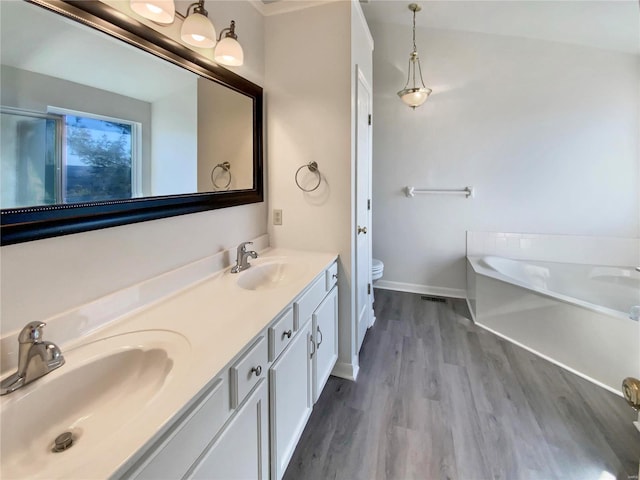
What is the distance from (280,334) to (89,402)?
605 millimetres

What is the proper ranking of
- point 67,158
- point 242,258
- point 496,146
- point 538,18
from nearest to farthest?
1. point 67,158
2. point 242,258
3. point 538,18
4. point 496,146

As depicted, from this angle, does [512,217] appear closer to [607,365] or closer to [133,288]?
[607,365]

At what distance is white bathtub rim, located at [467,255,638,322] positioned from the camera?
2.09 meters

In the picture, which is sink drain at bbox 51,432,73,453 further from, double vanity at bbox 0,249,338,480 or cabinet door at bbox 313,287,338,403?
cabinet door at bbox 313,287,338,403

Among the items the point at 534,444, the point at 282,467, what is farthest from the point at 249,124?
the point at 534,444

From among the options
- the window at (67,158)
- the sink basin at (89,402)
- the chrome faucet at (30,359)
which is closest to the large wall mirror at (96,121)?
the window at (67,158)

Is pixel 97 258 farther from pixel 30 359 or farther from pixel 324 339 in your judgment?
pixel 324 339

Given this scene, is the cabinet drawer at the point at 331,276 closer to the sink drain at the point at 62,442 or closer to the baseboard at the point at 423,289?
the sink drain at the point at 62,442

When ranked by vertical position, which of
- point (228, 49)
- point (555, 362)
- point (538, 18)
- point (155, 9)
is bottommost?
point (555, 362)

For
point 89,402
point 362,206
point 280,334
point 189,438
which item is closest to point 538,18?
point 362,206

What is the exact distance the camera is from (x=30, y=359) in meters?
0.77

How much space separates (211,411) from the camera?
82 cm

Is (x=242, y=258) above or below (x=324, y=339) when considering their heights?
above

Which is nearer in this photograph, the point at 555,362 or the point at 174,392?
the point at 174,392
